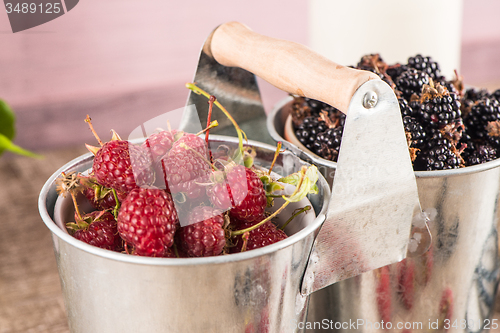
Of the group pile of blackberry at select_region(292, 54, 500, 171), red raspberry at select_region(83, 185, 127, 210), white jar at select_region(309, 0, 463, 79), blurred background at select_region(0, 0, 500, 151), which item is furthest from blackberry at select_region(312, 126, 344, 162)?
blurred background at select_region(0, 0, 500, 151)

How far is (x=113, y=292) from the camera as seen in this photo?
32 centimetres

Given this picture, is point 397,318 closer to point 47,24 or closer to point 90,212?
point 90,212

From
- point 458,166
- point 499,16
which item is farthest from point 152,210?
point 499,16

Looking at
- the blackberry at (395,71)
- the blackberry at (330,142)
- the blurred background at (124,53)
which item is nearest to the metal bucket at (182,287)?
the blackberry at (330,142)

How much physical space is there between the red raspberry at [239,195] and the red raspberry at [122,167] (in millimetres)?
49

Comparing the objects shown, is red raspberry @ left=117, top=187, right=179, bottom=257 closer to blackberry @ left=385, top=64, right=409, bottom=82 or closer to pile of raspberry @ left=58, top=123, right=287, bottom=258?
pile of raspberry @ left=58, top=123, right=287, bottom=258

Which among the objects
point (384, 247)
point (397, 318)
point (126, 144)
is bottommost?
point (397, 318)

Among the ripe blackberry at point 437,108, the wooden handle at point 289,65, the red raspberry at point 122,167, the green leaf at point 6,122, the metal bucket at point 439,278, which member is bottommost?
the metal bucket at point 439,278

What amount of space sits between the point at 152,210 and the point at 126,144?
7 centimetres

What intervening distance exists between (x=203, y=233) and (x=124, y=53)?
0.97 metres

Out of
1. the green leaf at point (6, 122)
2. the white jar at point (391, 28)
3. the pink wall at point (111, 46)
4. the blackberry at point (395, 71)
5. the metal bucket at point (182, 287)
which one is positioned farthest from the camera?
the pink wall at point (111, 46)

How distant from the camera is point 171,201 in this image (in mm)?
333

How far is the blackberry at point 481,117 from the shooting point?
515 millimetres

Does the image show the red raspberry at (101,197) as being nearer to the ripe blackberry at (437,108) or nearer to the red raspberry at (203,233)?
the red raspberry at (203,233)
